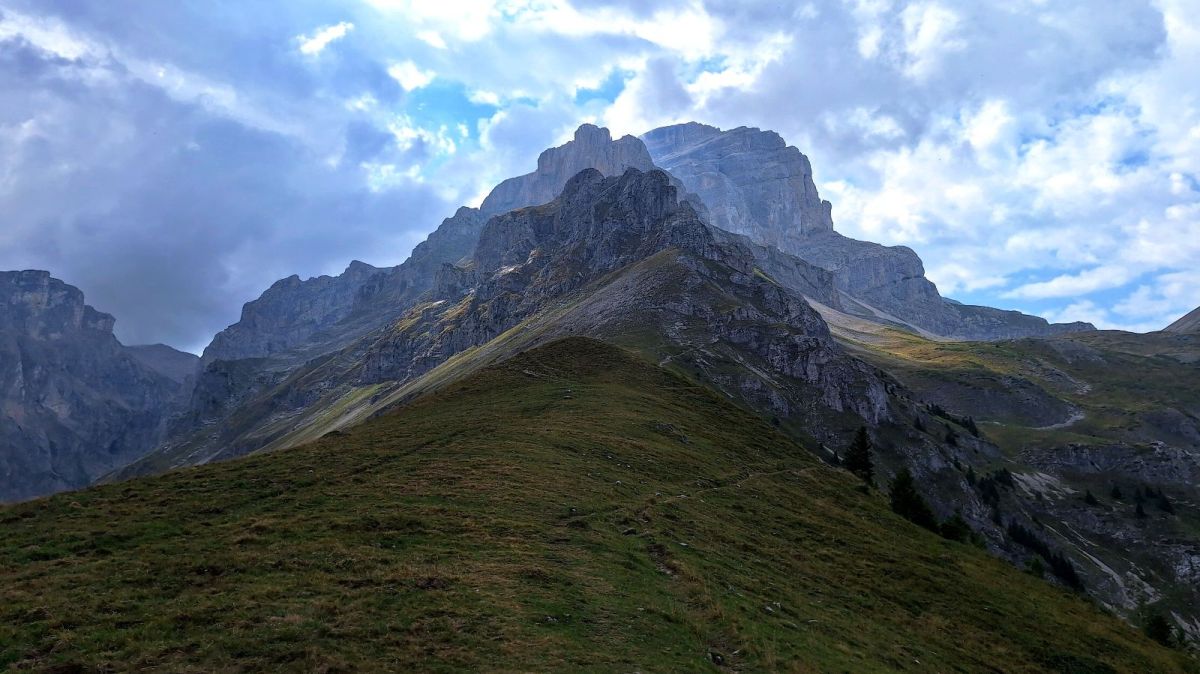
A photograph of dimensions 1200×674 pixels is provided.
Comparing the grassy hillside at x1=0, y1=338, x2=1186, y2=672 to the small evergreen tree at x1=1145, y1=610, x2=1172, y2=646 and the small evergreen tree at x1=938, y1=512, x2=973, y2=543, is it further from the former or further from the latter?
the small evergreen tree at x1=1145, y1=610, x2=1172, y2=646

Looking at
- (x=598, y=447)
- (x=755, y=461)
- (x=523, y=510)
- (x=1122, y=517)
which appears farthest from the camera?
(x=1122, y=517)

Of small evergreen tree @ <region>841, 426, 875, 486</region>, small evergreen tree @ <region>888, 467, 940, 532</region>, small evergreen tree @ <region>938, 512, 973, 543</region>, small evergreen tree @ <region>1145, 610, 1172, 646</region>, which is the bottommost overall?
small evergreen tree @ <region>1145, 610, 1172, 646</region>

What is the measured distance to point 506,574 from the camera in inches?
1084

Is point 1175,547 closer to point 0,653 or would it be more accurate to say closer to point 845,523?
point 845,523

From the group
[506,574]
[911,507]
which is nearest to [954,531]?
[911,507]

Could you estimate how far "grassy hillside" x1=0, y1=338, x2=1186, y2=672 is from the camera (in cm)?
2078

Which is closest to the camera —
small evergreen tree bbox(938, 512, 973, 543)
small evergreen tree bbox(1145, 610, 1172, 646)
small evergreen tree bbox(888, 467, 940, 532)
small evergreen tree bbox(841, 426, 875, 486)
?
small evergreen tree bbox(1145, 610, 1172, 646)

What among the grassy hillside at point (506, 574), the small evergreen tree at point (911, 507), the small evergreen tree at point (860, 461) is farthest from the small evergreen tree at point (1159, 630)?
the small evergreen tree at point (860, 461)

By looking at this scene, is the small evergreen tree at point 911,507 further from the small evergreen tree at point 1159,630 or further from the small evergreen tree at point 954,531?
the small evergreen tree at point 1159,630

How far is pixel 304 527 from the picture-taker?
3103 cm

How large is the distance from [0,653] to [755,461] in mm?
58832

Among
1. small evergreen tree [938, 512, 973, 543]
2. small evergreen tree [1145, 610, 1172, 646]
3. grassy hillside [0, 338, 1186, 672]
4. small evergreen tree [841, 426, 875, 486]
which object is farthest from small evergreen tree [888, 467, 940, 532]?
small evergreen tree [1145, 610, 1172, 646]

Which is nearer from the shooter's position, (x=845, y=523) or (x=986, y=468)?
(x=845, y=523)

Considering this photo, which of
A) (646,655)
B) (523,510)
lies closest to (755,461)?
(523,510)
